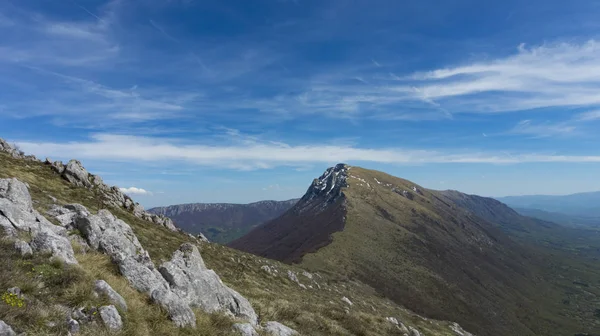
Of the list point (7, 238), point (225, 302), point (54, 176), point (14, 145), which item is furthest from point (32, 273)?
point (14, 145)

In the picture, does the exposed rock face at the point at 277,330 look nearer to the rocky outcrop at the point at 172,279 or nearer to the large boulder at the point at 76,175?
the rocky outcrop at the point at 172,279

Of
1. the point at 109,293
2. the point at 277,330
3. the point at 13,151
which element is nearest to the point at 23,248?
the point at 109,293

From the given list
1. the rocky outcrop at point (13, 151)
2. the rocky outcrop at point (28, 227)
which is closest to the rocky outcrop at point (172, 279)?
the rocky outcrop at point (28, 227)

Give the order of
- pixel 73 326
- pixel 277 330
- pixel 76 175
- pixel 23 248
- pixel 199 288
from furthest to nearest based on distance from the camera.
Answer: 1. pixel 76 175
2. pixel 277 330
3. pixel 199 288
4. pixel 23 248
5. pixel 73 326

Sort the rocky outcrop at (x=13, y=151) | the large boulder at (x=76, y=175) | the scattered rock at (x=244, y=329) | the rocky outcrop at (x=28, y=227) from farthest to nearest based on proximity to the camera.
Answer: the rocky outcrop at (x=13, y=151) < the large boulder at (x=76, y=175) < the scattered rock at (x=244, y=329) < the rocky outcrop at (x=28, y=227)

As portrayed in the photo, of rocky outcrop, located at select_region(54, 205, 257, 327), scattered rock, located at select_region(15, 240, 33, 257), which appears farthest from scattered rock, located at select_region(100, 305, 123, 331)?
scattered rock, located at select_region(15, 240, 33, 257)

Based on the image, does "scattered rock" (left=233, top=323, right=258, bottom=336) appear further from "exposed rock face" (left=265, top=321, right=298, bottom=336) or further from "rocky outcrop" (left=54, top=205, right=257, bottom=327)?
"exposed rock face" (left=265, top=321, right=298, bottom=336)

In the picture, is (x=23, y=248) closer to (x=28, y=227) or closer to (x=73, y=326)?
(x=28, y=227)
